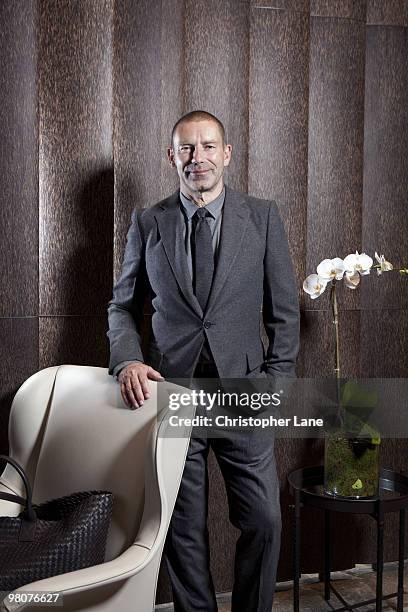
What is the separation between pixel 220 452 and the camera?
7.22 ft

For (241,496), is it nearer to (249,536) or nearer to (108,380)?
(249,536)

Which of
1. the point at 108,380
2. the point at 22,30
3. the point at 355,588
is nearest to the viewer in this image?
the point at 108,380

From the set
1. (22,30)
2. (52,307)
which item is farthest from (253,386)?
(22,30)

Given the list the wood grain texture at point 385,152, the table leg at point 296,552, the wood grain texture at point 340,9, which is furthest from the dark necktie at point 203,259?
the wood grain texture at point 340,9

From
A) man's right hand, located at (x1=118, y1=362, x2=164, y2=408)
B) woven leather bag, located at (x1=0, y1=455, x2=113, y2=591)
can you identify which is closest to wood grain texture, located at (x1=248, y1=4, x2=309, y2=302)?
man's right hand, located at (x1=118, y1=362, x2=164, y2=408)

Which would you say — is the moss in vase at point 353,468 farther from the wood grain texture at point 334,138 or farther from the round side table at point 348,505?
the wood grain texture at point 334,138

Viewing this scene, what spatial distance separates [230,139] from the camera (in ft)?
8.43

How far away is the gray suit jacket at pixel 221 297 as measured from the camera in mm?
2131

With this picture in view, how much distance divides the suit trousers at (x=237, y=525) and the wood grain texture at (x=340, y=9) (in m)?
1.53

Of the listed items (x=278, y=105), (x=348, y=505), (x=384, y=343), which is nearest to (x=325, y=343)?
(x=384, y=343)

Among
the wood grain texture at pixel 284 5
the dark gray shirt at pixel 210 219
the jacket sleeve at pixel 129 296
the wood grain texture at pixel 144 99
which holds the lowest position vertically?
the jacket sleeve at pixel 129 296

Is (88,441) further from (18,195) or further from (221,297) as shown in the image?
(18,195)

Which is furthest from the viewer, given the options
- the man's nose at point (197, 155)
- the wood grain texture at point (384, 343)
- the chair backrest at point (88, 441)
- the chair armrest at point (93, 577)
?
the wood grain texture at point (384, 343)

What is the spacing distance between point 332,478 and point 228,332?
0.62 meters
